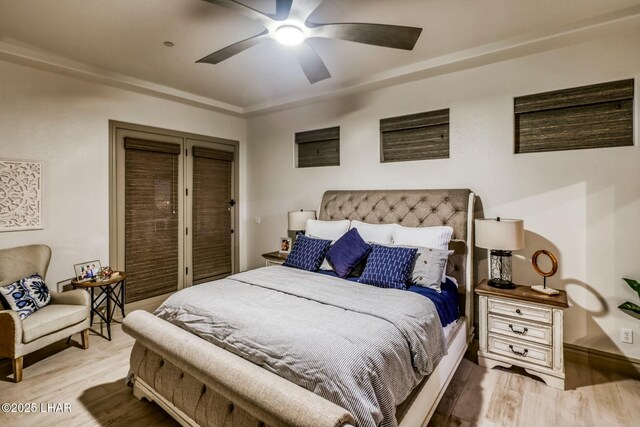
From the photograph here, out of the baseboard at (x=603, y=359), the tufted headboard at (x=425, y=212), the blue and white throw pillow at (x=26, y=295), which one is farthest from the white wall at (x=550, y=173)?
the blue and white throw pillow at (x=26, y=295)

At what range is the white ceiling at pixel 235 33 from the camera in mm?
2244

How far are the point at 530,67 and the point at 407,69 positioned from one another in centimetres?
109

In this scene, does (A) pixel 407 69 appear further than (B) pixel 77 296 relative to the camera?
Yes

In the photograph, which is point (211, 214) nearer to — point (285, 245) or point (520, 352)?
point (285, 245)

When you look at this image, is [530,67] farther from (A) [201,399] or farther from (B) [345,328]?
(A) [201,399]

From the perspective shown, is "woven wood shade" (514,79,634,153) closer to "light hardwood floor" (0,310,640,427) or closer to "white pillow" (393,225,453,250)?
"white pillow" (393,225,453,250)

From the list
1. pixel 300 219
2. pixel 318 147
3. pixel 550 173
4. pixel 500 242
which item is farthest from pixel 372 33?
pixel 300 219

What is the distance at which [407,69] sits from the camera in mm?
3246

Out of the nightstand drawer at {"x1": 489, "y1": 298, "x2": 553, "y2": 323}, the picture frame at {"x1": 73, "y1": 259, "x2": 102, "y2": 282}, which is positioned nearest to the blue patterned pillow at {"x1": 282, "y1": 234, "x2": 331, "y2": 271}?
the nightstand drawer at {"x1": 489, "y1": 298, "x2": 553, "y2": 323}

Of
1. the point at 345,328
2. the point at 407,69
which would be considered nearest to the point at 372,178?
the point at 407,69

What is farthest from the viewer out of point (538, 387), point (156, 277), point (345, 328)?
point (156, 277)

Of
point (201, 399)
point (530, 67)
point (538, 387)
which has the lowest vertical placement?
point (538, 387)

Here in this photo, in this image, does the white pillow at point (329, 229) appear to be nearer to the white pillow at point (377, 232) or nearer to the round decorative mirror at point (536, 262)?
the white pillow at point (377, 232)

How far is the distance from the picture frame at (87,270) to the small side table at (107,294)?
0.09 meters
